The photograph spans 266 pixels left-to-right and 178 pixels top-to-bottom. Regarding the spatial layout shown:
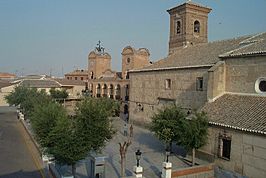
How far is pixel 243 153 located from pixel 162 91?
13430 millimetres

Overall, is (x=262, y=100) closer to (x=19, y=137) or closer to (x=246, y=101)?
(x=246, y=101)

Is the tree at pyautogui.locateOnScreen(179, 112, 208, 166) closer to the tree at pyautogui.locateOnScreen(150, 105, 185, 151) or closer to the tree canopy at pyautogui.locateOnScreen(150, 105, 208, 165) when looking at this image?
the tree canopy at pyautogui.locateOnScreen(150, 105, 208, 165)

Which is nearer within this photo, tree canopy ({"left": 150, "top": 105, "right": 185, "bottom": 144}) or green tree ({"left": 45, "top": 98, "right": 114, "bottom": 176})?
green tree ({"left": 45, "top": 98, "right": 114, "bottom": 176})

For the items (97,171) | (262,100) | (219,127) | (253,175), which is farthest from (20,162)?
(262,100)

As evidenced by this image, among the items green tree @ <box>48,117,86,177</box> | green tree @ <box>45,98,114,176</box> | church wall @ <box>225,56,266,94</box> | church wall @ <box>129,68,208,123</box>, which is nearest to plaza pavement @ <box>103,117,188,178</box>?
green tree @ <box>45,98,114,176</box>

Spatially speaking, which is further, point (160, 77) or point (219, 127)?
point (160, 77)

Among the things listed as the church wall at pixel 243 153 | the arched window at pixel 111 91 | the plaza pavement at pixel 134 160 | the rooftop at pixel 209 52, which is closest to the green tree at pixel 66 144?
the plaza pavement at pixel 134 160

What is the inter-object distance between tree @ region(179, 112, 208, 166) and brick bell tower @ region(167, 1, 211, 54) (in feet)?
56.6

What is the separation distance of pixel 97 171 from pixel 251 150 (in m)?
7.66

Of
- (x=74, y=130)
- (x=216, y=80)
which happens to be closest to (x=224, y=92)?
(x=216, y=80)

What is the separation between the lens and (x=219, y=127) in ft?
50.0

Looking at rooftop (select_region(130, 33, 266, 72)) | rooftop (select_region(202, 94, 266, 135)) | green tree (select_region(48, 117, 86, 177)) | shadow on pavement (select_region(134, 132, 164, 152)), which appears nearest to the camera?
green tree (select_region(48, 117, 86, 177))

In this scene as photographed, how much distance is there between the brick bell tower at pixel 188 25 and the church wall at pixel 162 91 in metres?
6.59

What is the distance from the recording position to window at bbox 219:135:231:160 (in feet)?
48.4
